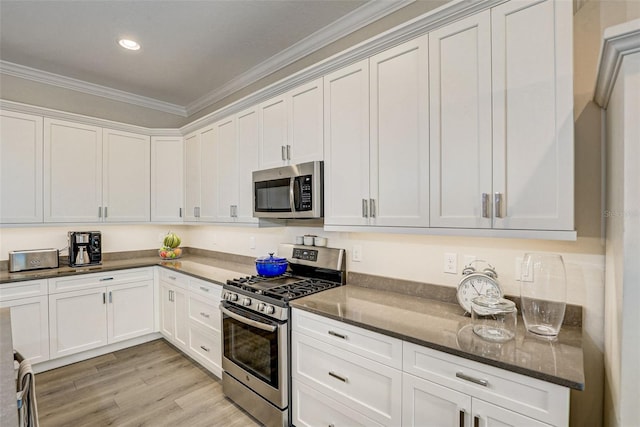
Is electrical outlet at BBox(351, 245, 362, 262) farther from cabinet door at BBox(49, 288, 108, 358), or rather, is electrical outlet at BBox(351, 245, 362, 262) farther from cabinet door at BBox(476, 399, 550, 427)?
cabinet door at BBox(49, 288, 108, 358)

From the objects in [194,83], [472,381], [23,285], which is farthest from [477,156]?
[23,285]

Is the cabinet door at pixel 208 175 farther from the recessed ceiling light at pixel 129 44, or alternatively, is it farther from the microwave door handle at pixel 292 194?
the microwave door handle at pixel 292 194

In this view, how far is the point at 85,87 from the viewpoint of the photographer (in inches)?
136

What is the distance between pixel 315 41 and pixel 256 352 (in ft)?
8.39

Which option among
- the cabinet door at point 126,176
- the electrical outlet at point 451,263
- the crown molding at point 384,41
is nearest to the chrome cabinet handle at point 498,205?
the electrical outlet at point 451,263

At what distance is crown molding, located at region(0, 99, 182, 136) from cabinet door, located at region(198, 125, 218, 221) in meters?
0.67

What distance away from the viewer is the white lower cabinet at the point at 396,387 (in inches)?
44.2

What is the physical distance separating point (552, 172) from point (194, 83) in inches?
141

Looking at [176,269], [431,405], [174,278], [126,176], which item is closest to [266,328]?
[431,405]

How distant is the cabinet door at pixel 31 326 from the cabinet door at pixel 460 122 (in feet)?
11.5

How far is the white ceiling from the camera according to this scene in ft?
7.31

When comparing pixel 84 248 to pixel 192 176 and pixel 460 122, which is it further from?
pixel 460 122

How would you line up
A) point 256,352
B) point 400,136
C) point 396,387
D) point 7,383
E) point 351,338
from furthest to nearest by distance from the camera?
point 256,352, point 400,136, point 351,338, point 396,387, point 7,383

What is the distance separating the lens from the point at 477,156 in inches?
58.5
